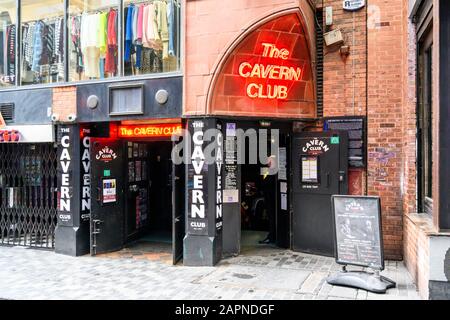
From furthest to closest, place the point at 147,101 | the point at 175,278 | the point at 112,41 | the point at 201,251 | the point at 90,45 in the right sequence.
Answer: the point at 90,45, the point at 112,41, the point at 147,101, the point at 201,251, the point at 175,278

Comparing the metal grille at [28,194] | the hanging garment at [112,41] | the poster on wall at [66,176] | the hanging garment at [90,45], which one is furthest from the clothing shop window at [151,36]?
the metal grille at [28,194]

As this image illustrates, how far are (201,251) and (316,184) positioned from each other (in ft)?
8.54

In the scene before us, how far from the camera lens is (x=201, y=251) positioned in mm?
7738

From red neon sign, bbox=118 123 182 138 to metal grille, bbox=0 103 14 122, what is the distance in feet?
8.66

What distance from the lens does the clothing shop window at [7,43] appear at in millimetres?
9992

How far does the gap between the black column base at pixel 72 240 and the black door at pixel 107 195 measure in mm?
353

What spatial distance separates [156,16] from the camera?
8430 millimetres

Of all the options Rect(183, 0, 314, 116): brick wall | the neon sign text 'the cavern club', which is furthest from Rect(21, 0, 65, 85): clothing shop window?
the neon sign text 'the cavern club'

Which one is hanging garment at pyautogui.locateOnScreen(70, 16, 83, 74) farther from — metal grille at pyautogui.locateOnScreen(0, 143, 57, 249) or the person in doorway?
the person in doorway

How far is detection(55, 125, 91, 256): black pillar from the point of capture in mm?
8898

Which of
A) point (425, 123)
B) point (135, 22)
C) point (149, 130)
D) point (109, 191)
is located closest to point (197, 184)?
point (149, 130)

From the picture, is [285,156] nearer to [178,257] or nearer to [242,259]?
[242,259]

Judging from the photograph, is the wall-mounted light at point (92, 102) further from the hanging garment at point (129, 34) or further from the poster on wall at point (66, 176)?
the hanging garment at point (129, 34)

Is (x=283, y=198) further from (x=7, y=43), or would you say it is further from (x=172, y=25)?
(x=7, y=43)
